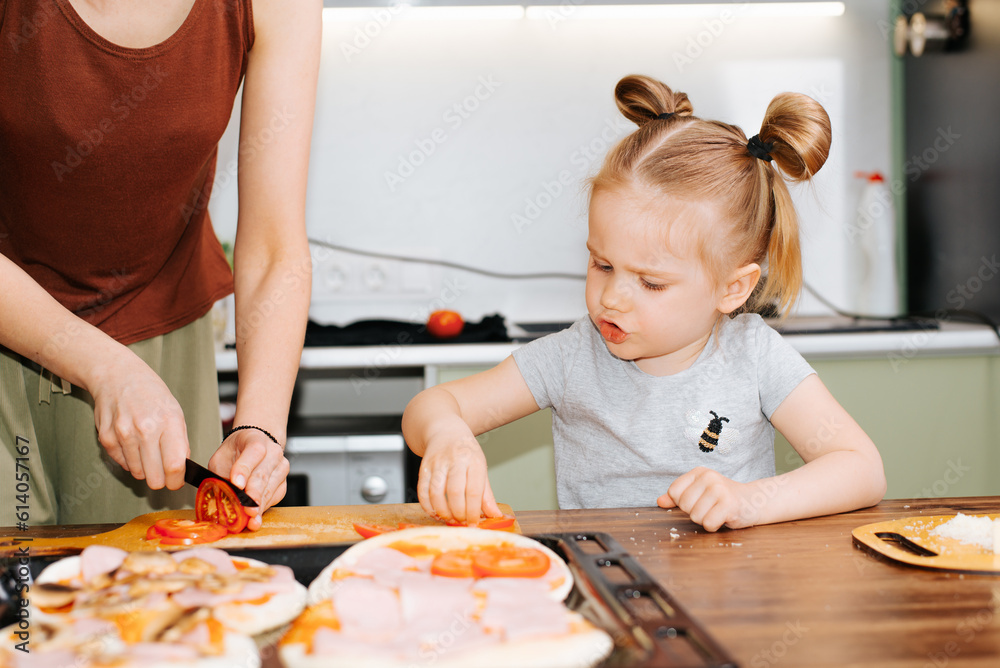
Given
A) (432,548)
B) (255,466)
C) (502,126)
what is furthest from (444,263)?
(432,548)

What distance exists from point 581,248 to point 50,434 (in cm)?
143

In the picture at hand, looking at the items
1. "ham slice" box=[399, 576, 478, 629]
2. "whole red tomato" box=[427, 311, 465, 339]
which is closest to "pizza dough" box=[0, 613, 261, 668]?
"ham slice" box=[399, 576, 478, 629]

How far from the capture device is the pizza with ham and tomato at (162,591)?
552 millimetres

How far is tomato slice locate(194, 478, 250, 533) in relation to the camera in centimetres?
76

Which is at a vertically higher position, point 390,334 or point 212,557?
point 390,334

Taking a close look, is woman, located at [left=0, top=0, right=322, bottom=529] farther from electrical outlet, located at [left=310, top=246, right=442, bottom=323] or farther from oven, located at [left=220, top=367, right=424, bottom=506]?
electrical outlet, located at [left=310, top=246, right=442, bottom=323]

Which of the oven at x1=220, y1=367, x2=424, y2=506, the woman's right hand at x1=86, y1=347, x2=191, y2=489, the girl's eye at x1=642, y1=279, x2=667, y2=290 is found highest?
the girl's eye at x1=642, y1=279, x2=667, y2=290

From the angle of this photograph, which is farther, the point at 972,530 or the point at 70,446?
the point at 70,446

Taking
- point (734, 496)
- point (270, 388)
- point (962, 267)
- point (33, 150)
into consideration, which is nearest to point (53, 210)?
point (33, 150)

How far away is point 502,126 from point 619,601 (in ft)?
5.76

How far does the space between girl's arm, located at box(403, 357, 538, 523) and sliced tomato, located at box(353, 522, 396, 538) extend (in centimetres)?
5

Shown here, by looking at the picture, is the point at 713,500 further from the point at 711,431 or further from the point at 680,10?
the point at 680,10

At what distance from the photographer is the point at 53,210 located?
100cm

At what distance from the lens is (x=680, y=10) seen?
2090 mm
